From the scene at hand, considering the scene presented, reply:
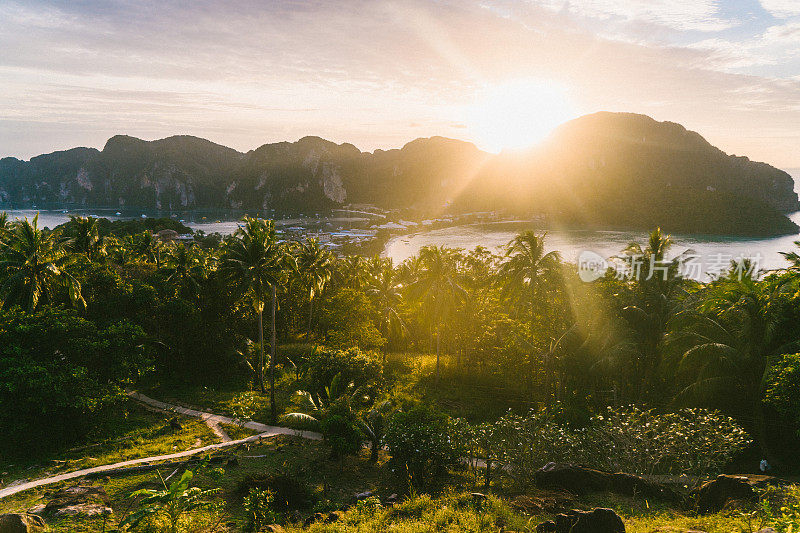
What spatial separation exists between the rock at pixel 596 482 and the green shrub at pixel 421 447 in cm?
449

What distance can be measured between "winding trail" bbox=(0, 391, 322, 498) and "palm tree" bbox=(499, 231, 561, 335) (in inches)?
709

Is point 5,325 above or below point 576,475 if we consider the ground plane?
above

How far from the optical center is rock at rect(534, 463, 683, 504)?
15.2 meters

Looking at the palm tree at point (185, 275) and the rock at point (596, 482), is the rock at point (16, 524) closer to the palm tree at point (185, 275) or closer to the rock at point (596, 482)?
the rock at point (596, 482)

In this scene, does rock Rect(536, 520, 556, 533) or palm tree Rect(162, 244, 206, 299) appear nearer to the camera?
rock Rect(536, 520, 556, 533)

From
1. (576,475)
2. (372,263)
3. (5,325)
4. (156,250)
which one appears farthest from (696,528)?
(156,250)

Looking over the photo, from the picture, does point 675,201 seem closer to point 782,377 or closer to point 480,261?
point 480,261

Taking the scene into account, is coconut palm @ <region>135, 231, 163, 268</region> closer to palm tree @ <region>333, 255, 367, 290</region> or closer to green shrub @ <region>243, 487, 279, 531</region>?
palm tree @ <region>333, 255, 367, 290</region>

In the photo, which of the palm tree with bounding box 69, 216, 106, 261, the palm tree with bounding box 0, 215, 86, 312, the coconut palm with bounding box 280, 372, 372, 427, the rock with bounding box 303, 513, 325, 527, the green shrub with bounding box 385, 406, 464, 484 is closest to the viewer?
the rock with bounding box 303, 513, 325, 527

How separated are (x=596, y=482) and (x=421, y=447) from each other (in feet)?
24.6

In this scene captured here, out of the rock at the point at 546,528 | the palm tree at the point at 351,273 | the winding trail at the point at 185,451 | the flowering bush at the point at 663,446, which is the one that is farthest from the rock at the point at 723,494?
the palm tree at the point at 351,273

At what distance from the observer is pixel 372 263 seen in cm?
6531

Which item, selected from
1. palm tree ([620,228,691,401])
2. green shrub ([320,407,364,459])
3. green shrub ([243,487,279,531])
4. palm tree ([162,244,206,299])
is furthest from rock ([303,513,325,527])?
palm tree ([162,244,206,299])

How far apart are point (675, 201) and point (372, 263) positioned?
187094 millimetres
